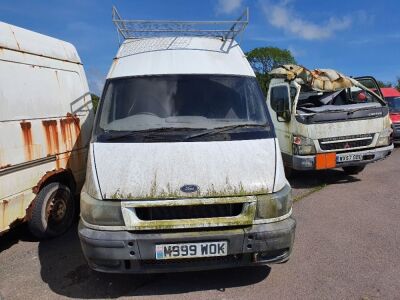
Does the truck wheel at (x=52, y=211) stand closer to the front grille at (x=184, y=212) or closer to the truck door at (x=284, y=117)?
the front grille at (x=184, y=212)

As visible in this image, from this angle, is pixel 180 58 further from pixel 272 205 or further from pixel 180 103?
pixel 272 205

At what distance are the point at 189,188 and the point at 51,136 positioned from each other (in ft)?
8.91

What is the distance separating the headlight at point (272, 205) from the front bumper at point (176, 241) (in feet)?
0.30

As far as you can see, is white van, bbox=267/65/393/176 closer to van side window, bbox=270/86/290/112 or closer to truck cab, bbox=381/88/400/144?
van side window, bbox=270/86/290/112

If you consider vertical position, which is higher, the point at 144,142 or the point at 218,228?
the point at 144,142

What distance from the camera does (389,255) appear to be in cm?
443

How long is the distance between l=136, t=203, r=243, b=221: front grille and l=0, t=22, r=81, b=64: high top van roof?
2781 millimetres

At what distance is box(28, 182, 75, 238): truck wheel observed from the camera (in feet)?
16.7

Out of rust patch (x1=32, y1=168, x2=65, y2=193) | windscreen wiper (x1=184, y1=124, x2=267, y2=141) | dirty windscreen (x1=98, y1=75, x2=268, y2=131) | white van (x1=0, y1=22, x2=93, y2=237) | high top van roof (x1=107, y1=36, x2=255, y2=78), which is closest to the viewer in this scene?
windscreen wiper (x1=184, y1=124, x2=267, y2=141)

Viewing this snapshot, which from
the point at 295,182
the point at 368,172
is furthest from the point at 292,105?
the point at 368,172

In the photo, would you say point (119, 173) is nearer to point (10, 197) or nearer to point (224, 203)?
point (224, 203)

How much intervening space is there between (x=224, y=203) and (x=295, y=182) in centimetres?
530

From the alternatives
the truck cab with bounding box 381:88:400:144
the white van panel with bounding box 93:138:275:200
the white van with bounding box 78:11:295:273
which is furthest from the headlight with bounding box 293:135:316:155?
the truck cab with bounding box 381:88:400:144

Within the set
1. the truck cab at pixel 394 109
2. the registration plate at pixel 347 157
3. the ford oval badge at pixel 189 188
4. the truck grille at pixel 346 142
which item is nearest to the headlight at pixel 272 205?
the ford oval badge at pixel 189 188
